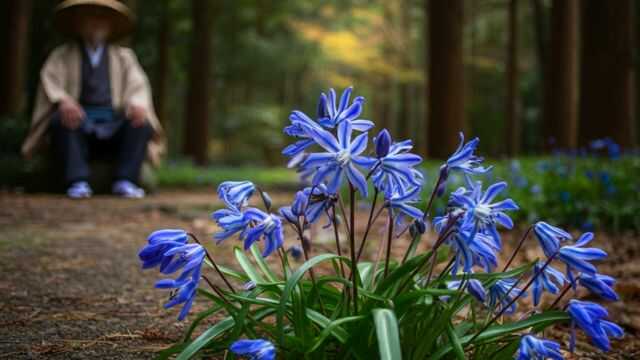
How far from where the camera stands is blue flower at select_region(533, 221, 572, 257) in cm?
118

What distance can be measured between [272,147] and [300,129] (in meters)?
22.6

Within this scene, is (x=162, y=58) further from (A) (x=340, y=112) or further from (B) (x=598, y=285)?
(B) (x=598, y=285)

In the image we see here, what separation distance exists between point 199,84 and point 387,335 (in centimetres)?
1387

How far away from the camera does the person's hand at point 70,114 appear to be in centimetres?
598

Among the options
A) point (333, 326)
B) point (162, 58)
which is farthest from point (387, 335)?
point (162, 58)

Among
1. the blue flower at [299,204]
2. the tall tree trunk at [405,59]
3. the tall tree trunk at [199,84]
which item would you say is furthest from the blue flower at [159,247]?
the tall tree trunk at [405,59]

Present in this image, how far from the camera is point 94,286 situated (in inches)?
94.5

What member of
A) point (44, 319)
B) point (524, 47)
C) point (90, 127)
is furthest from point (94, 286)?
point (524, 47)

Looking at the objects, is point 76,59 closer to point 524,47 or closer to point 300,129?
point 300,129

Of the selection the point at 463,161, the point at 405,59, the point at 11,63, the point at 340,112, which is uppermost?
the point at 405,59

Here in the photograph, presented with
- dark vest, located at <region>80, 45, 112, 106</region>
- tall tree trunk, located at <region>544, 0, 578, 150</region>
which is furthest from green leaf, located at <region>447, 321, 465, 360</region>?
tall tree trunk, located at <region>544, 0, 578, 150</region>

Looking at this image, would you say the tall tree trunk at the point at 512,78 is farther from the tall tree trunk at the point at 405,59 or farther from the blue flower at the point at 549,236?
the blue flower at the point at 549,236

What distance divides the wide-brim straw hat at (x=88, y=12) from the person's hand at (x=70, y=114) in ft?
4.01

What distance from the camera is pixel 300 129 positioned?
1.19m
